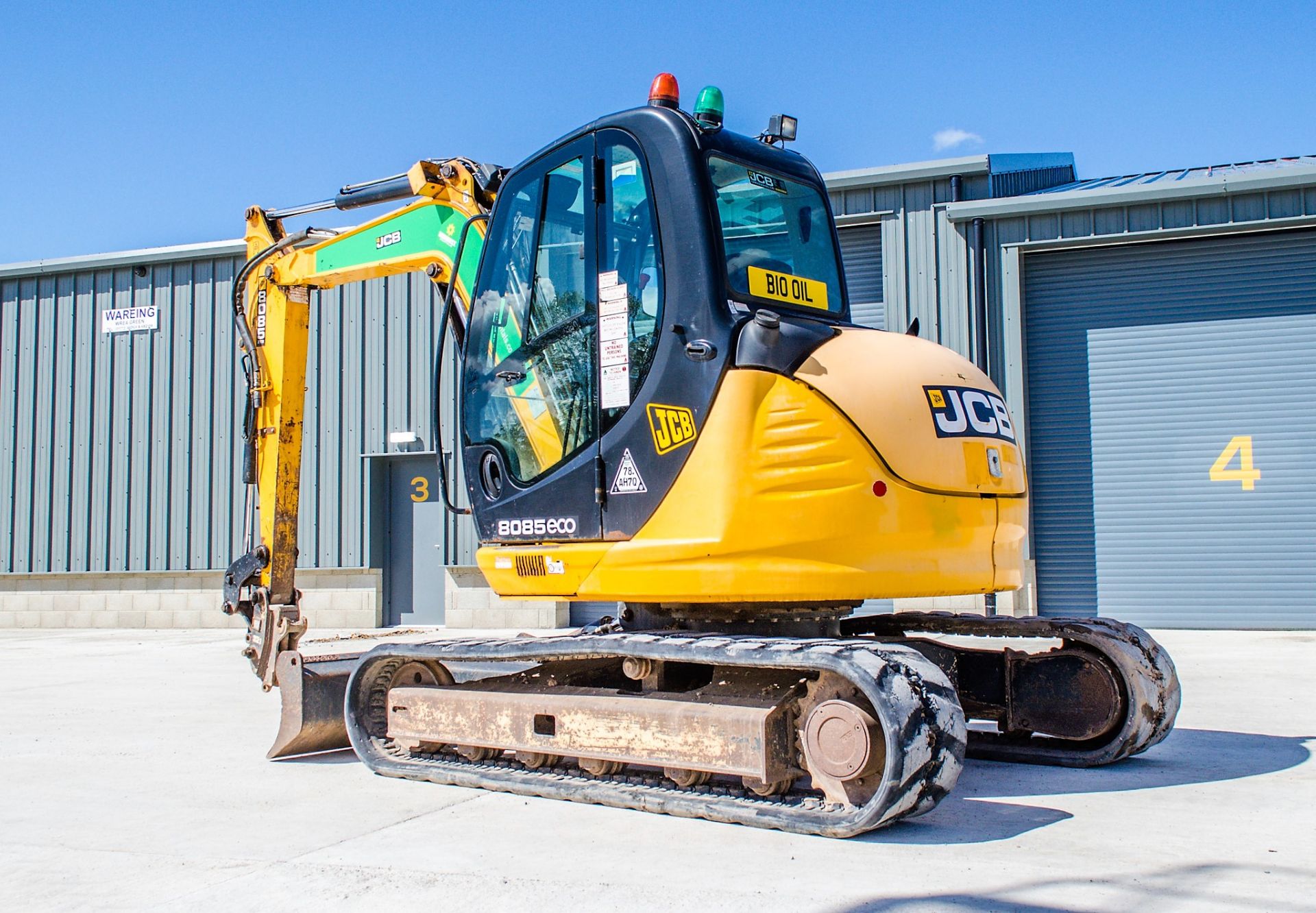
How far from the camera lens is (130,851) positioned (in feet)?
15.6

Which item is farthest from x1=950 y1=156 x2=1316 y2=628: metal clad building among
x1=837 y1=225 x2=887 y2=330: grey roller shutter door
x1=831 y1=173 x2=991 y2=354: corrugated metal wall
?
x1=837 y1=225 x2=887 y2=330: grey roller shutter door

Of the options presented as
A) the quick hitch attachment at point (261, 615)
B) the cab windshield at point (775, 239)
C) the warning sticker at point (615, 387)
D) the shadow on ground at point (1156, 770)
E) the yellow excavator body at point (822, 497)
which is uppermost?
the cab windshield at point (775, 239)

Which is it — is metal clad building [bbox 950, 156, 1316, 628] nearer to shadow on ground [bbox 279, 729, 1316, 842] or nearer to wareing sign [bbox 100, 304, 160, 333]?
shadow on ground [bbox 279, 729, 1316, 842]

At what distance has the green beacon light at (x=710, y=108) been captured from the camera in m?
5.75

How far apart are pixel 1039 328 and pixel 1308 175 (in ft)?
11.8

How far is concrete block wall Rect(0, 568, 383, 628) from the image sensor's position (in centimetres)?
1795

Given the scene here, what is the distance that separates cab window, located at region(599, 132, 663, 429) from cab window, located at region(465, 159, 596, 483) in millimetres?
127

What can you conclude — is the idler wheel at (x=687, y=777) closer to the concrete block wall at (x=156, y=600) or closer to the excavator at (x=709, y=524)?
the excavator at (x=709, y=524)

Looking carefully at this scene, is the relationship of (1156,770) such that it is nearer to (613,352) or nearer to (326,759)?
(613,352)

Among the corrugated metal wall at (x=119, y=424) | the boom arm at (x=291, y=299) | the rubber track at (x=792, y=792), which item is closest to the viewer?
the rubber track at (x=792, y=792)

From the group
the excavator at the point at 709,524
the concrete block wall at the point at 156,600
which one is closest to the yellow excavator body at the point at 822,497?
the excavator at the point at 709,524

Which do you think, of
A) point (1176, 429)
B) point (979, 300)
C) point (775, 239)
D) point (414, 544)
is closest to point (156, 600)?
point (414, 544)

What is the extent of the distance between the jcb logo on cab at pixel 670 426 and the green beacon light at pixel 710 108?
1.42 m

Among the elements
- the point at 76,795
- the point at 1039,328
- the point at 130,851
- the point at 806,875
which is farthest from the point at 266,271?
the point at 1039,328
